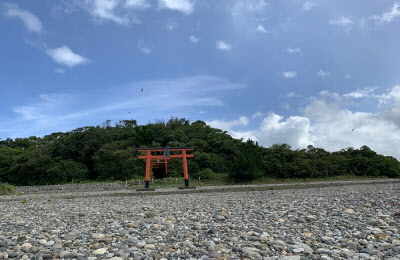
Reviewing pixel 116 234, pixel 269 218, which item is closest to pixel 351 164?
pixel 269 218

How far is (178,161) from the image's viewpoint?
118 feet

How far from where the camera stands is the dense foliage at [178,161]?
3319cm

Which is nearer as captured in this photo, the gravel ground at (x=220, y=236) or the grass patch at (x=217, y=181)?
the gravel ground at (x=220, y=236)

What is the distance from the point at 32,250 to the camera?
4738mm

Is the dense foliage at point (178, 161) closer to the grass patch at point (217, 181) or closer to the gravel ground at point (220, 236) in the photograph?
the grass patch at point (217, 181)

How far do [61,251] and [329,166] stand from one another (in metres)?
34.3

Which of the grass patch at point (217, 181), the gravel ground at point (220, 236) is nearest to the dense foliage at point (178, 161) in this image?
the grass patch at point (217, 181)

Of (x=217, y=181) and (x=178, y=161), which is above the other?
(x=178, y=161)

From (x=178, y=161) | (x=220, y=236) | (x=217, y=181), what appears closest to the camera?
(x=220, y=236)

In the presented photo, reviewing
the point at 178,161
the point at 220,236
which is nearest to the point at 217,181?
the point at 178,161

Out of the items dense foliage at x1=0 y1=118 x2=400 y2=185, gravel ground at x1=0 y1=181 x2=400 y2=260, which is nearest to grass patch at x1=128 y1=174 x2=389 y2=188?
dense foliage at x1=0 y1=118 x2=400 y2=185

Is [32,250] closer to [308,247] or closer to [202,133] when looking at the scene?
[308,247]

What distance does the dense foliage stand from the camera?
3319cm

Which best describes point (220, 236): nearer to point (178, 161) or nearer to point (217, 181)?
point (217, 181)
